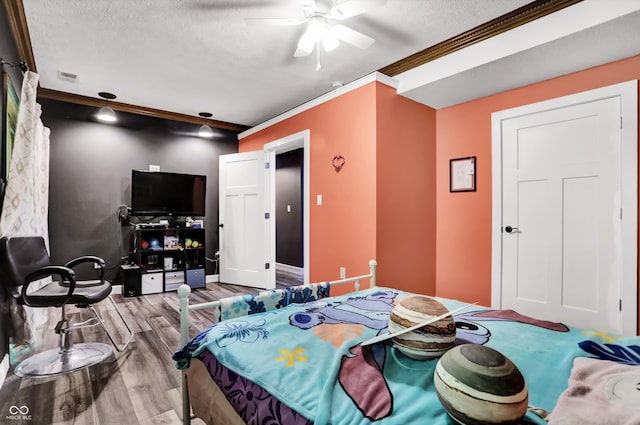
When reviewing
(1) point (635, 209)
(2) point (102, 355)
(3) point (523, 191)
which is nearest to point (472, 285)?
(3) point (523, 191)

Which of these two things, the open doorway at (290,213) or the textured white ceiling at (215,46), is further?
the open doorway at (290,213)

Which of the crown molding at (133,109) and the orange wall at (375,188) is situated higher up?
the crown molding at (133,109)

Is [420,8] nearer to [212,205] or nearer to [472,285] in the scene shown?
[472,285]

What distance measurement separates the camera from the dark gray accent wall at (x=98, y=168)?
12.8ft

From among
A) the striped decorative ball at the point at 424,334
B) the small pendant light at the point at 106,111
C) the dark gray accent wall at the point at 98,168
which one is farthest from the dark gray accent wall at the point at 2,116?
the striped decorative ball at the point at 424,334

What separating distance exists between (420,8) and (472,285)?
2.53 m

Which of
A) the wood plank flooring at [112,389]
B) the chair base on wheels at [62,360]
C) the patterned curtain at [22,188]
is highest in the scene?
the patterned curtain at [22,188]

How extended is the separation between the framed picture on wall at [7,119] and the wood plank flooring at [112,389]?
143cm

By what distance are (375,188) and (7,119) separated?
2.88 m

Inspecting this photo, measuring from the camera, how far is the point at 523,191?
294cm

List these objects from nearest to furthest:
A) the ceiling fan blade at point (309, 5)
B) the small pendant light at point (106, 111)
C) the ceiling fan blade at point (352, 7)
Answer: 1. the ceiling fan blade at point (352, 7)
2. the ceiling fan blade at point (309, 5)
3. the small pendant light at point (106, 111)

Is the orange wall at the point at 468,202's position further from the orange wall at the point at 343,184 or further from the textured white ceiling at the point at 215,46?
the orange wall at the point at 343,184

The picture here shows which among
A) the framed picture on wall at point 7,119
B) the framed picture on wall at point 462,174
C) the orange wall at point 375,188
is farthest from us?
the framed picture on wall at point 462,174

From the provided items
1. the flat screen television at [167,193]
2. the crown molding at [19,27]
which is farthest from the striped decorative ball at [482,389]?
the flat screen television at [167,193]
